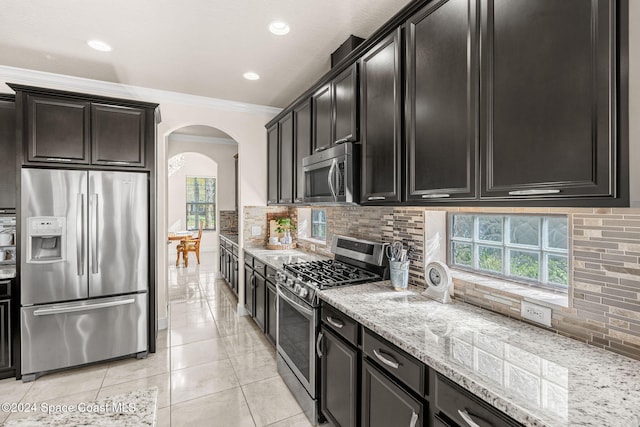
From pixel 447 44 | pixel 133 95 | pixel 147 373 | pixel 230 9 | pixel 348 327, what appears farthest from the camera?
pixel 133 95

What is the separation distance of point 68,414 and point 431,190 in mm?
1646

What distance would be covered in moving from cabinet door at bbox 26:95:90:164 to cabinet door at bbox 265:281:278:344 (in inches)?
81.4

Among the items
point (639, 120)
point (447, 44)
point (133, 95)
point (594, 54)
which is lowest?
point (639, 120)

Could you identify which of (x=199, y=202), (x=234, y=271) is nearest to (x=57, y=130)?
(x=234, y=271)

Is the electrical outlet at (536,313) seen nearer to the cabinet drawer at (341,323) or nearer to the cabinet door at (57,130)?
the cabinet drawer at (341,323)

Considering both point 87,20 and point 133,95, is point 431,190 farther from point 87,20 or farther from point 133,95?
point 133,95

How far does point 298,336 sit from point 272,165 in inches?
92.9

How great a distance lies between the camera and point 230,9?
2.07 m

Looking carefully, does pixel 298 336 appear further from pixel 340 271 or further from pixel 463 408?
pixel 463 408

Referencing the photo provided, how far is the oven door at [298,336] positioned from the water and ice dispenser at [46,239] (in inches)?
77.5

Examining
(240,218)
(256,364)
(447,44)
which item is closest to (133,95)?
(240,218)

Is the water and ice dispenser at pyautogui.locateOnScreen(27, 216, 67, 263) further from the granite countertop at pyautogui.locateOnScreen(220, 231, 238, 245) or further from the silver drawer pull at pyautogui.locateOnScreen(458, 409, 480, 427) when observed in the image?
the silver drawer pull at pyautogui.locateOnScreen(458, 409, 480, 427)

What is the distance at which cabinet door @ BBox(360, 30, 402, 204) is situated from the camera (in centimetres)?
183

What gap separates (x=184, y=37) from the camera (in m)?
2.43
